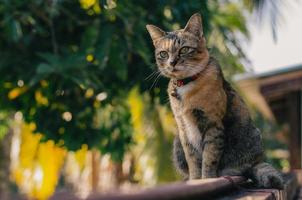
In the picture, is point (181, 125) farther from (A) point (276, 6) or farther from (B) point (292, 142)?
(B) point (292, 142)

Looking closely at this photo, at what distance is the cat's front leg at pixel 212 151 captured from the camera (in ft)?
11.4

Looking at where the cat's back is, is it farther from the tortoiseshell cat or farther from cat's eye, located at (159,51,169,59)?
cat's eye, located at (159,51,169,59)

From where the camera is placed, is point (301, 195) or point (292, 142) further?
point (292, 142)

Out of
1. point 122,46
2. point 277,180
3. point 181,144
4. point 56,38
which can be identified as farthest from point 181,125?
point 56,38

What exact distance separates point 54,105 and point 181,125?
550cm

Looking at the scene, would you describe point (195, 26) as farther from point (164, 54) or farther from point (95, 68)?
point (95, 68)

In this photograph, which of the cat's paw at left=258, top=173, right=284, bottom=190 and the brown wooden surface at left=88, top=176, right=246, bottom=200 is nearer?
the brown wooden surface at left=88, top=176, right=246, bottom=200

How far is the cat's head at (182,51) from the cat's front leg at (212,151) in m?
0.36

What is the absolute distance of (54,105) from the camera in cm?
895

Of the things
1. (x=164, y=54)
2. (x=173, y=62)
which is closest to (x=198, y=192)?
(x=173, y=62)

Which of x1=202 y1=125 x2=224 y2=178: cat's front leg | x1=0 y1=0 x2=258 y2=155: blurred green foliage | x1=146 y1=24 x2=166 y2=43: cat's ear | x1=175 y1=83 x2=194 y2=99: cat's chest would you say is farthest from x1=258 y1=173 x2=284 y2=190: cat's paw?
x1=0 y1=0 x2=258 y2=155: blurred green foliage

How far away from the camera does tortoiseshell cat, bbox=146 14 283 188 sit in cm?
345

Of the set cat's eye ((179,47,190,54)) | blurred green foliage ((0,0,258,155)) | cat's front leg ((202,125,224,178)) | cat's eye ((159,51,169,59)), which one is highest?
blurred green foliage ((0,0,258,155))

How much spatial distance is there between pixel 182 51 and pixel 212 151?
60 cm
